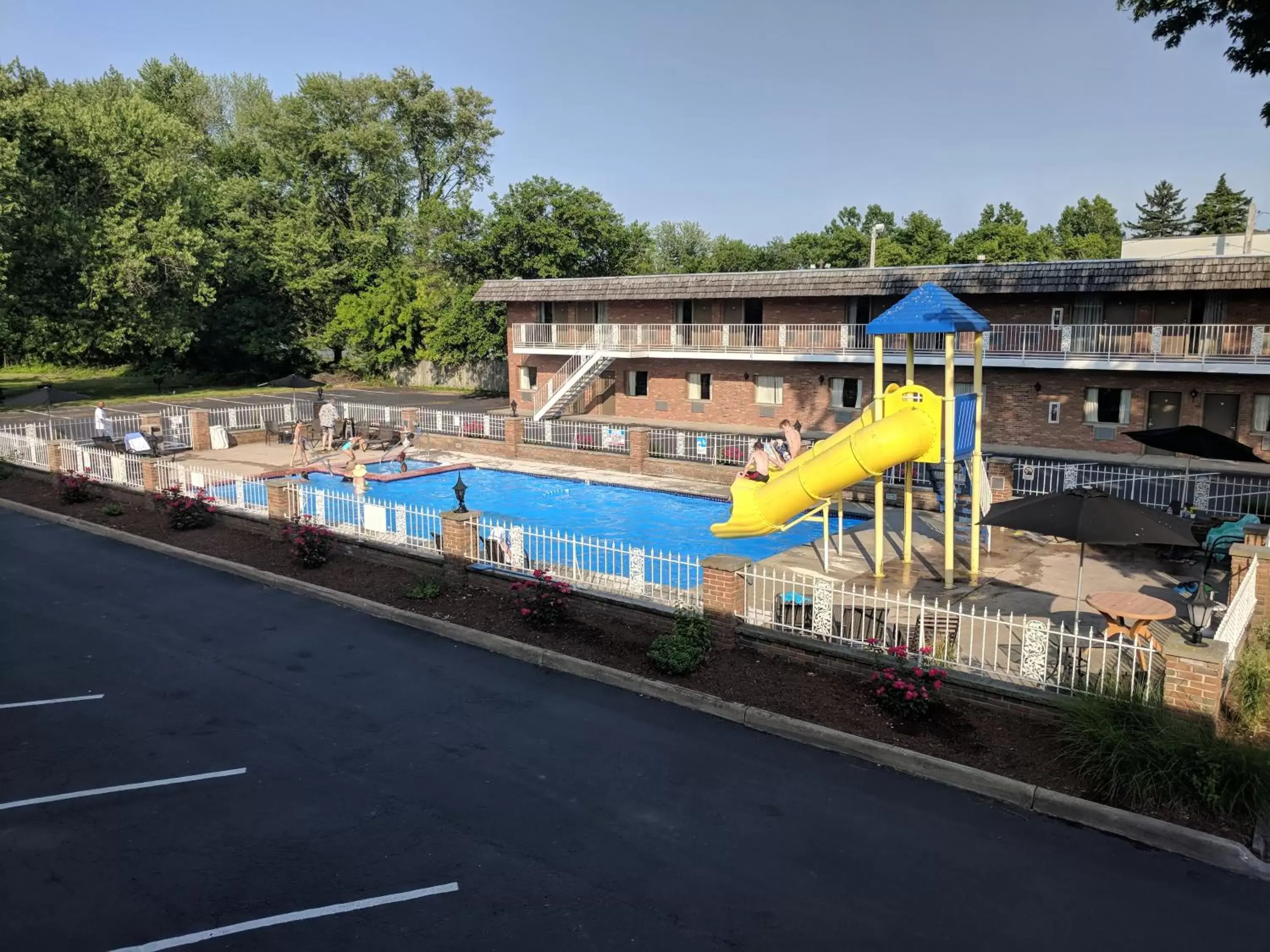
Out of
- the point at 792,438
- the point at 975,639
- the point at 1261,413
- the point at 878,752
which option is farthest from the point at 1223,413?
the point at 878,752

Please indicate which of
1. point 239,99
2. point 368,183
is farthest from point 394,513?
point 239,99

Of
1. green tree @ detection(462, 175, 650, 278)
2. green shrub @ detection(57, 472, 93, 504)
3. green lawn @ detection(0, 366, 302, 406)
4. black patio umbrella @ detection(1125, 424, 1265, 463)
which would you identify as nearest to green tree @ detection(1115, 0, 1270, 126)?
black patio umbrella @ detection(1125, 424, 1265, 463)

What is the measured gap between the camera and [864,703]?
395 inches

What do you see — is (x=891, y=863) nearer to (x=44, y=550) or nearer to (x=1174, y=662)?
(x=1174, y=662)

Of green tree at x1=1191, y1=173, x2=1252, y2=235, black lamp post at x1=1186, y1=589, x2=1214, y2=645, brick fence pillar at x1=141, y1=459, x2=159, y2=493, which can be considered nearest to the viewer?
black lamp post at x1=1186, y1=589, x2=1214, y2=645

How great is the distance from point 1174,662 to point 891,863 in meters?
3.53

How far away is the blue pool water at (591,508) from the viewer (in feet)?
71.0

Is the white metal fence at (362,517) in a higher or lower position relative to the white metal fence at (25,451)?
lower

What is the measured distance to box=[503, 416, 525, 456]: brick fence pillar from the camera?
3067cm

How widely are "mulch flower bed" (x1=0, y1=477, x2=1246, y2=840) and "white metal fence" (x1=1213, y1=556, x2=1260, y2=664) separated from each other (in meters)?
2.17

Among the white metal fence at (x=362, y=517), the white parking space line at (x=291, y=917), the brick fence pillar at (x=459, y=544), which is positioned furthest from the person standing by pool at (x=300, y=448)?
the white parking space line at (x=291, y=917)

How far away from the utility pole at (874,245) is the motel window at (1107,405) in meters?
13.7

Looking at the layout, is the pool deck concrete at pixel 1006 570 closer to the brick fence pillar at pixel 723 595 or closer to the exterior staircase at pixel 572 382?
the brick fence pillar at pixel 723 595

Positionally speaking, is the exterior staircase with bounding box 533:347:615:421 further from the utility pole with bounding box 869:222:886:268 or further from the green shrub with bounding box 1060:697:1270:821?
the green shrub with bounding box 1060:697:1270:821
